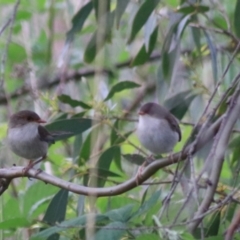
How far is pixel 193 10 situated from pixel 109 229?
1.48 metres

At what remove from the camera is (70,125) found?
11.5 ft

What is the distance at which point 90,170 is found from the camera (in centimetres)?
350

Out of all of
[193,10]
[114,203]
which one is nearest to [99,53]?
[193,10]

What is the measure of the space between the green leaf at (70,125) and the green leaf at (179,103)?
64 cm

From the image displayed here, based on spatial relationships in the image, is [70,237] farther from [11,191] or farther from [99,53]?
[11,191]

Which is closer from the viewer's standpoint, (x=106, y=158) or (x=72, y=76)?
(x=106, y=158)

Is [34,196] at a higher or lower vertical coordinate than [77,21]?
lower

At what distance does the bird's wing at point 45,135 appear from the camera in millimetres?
3756

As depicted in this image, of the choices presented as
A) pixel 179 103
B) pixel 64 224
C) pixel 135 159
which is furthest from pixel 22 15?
pixel 64 224

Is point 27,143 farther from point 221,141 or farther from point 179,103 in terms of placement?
point 221,141

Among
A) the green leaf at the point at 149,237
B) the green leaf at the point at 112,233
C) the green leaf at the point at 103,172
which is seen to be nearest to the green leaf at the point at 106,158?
the green leaf at the point at 103,172

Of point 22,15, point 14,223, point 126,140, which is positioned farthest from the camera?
point 22,15

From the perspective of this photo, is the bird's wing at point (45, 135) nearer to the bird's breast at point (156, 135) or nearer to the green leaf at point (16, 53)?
the bird's breast at point (156, 135)

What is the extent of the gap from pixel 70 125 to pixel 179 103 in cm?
77
